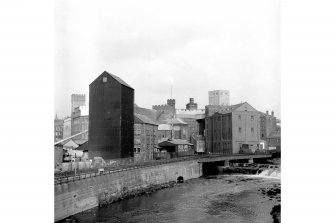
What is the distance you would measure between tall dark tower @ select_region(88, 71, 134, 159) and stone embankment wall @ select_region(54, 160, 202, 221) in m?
1.75

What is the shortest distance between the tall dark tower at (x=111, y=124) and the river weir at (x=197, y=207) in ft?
11.7

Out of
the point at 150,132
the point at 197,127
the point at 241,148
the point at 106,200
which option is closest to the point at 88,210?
the point at 106,200

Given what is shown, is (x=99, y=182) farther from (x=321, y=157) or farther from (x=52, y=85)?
(x=321, y=157)

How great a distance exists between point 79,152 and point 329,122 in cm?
1921

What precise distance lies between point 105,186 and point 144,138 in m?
14.9

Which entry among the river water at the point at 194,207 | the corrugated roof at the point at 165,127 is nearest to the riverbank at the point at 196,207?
the river water at the point at 194,207

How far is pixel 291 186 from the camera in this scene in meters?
7.36

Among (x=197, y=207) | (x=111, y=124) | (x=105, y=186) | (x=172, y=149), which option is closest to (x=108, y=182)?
(x=105, y=186)

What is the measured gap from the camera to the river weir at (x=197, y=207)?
15.8 meters

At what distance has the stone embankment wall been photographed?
16.9 meters

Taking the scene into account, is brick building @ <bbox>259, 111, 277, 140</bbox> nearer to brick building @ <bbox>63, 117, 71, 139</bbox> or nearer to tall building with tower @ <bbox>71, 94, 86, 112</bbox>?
tall building with tower @ <bbox>71, 94, 86, 112</bbox>

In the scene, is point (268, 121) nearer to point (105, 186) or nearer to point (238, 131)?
point (105, 186)

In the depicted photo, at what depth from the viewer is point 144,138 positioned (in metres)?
35.8

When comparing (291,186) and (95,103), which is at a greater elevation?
(95,103)
